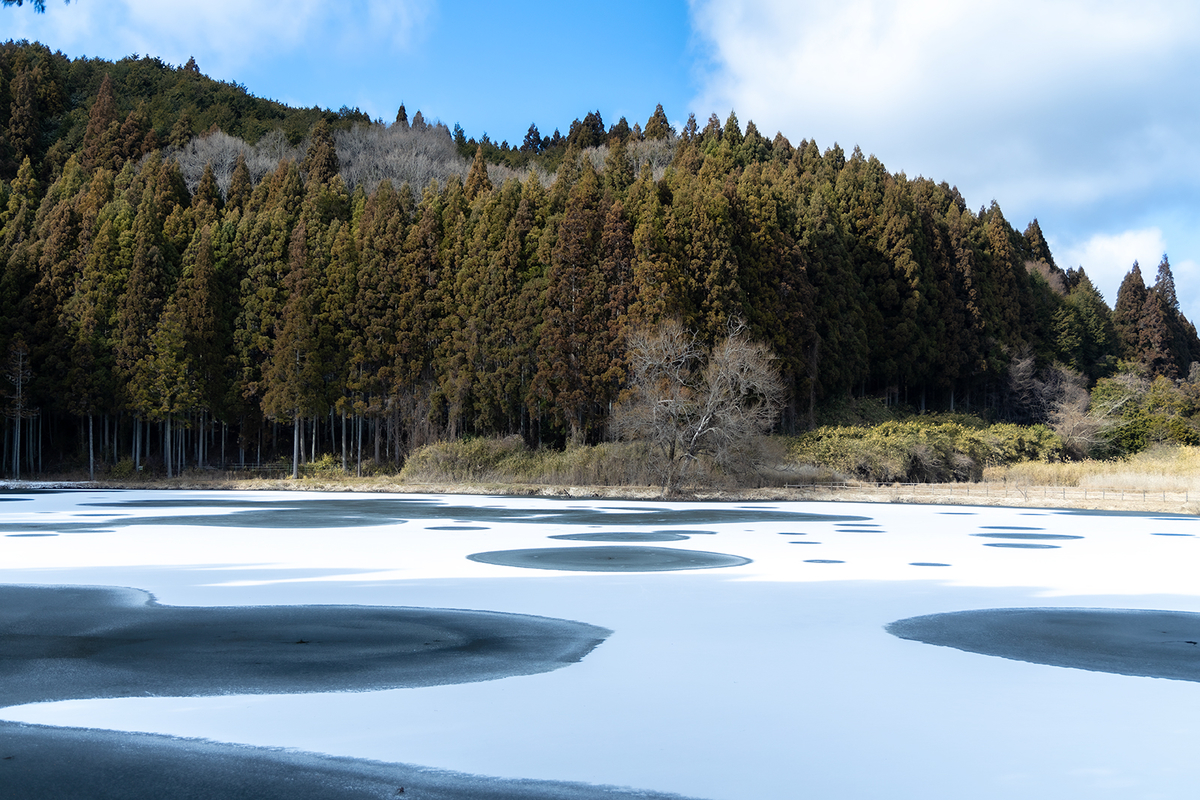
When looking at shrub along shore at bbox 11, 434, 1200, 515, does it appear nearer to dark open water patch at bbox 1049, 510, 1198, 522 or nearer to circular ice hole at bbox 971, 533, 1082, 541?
dark open water patch at bbox 1049, 510, 1198, 522

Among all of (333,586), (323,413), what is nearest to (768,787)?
(333,586)

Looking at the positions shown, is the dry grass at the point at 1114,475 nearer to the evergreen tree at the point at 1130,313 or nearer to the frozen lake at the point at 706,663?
the frozen lake at the point at 706,663

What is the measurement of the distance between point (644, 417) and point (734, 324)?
9.50 m

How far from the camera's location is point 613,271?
1553 inches

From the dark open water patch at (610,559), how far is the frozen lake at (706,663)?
0.10 m

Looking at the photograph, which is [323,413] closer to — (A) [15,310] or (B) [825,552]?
(A) [15,310]

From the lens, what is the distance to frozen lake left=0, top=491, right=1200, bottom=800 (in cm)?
527

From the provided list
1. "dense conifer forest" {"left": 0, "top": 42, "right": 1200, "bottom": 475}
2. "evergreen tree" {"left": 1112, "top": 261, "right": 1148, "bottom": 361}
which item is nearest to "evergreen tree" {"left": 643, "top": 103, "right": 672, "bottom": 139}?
"dense conifer forest" {"left": 0, "top": 42, "right": 1200, "bottom": 475}

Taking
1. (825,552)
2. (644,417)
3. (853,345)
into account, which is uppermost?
(853,345)

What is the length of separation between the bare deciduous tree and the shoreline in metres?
1.31

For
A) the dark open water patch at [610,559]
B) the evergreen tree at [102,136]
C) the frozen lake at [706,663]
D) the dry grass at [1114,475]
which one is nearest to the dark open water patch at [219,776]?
the frozen lake at [706,663]

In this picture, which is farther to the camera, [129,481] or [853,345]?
[853,345]

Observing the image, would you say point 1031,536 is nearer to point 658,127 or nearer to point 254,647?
point 254,647

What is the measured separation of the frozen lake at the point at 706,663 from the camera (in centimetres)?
527
